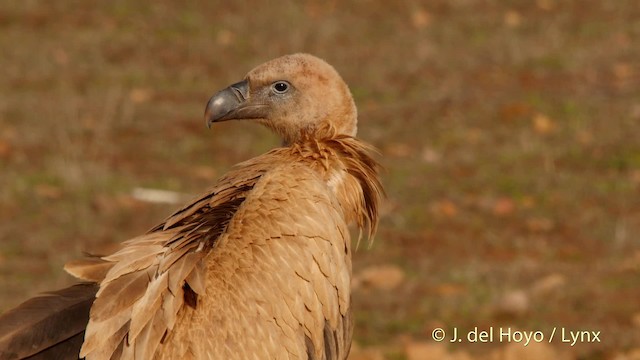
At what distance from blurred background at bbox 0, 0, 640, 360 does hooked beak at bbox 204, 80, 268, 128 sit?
2118 mm

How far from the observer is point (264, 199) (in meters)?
4.71

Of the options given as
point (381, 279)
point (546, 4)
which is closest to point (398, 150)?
point (381, 279)

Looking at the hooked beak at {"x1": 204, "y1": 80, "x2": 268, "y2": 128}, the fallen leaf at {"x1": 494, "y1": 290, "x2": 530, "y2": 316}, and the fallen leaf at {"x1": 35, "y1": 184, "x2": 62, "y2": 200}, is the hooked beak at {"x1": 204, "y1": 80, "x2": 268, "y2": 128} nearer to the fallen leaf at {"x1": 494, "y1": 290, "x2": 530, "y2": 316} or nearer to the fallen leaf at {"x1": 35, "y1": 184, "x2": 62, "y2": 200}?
the fallen leaf at {"x1": 494, "y1": 290, "x2": 530, "y2": 316}

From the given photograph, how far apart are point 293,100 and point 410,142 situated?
7.49 meters

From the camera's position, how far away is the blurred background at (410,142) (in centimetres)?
884

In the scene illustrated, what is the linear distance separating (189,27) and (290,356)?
13080 mm

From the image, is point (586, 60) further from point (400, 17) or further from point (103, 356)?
point (103, 356)

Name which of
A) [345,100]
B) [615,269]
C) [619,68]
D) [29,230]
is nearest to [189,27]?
[619,68]

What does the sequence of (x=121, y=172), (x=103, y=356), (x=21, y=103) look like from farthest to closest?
(x=21, y=103) → (x=121, y=172) → (x=103, y=356)

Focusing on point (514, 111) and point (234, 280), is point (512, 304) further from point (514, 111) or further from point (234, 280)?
point (514, 111)

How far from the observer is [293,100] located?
557 centimetres

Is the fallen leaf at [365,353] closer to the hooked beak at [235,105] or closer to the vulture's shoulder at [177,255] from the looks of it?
the hooked beak at [235,105]

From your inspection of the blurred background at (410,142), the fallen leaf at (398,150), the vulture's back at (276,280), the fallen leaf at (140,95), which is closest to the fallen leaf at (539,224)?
the blurred background at (410,142)

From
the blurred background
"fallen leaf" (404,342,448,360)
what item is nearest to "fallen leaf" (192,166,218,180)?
the blurred background
